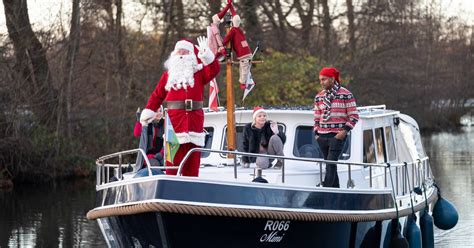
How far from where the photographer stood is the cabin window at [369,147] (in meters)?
15.5

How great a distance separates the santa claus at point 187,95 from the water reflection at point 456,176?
7984mm

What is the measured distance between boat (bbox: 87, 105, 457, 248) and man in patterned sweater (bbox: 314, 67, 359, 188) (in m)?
0.38

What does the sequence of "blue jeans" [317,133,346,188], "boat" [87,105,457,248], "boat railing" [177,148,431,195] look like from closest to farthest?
"boat" [87,105,457,248]
"boat railing" [177,148,431,195]
"blue jeans" [317,133,346,188]

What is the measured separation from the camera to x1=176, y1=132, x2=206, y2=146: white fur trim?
1284 cm

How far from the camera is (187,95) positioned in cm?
1291

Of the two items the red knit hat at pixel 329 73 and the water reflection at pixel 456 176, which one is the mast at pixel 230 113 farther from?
the water reflection at pixel 456 176

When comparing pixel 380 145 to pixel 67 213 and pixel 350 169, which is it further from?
pixel 67 213

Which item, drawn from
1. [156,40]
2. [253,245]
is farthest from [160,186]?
[156,40]

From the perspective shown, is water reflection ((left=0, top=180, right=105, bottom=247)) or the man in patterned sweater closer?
the man in patterned sweater

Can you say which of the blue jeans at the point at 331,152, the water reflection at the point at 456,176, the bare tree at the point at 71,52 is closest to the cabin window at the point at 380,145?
the blue jeans at the point at 331,152

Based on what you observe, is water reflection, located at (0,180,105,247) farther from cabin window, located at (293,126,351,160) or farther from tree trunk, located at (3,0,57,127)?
cabin window, located at (293,126,351,160)

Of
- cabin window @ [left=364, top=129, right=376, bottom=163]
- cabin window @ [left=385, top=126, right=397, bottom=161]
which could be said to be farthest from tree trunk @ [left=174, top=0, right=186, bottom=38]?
cabin window @ [left=364, top=129, right=376, bottom=163]

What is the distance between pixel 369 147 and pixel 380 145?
0.61 meters

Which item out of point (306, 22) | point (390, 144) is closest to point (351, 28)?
point (306, 22)
